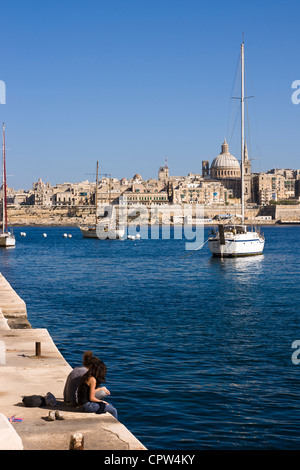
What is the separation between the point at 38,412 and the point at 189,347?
7.24 m

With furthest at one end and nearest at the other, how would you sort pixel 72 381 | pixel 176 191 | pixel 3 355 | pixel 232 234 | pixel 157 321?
pixel 176 191 < pixel 232 234 < pixel 157 321 < pixel 3 355 < pixel 72 381

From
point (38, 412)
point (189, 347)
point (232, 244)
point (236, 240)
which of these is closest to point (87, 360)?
point (38, 412)

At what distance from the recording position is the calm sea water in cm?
995

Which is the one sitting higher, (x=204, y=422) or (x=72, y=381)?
(x=72, y=381)

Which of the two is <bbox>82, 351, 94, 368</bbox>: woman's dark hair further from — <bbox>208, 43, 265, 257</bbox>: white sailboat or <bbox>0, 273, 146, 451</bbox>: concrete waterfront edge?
<bbox>208, 43, 265, 257</bbox>: white sailboat

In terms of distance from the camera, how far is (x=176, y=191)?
645 feet

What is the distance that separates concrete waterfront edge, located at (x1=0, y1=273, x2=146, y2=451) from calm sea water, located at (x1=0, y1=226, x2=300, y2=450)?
1.26 m

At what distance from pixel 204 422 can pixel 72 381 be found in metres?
2.70

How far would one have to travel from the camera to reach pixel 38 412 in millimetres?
8297

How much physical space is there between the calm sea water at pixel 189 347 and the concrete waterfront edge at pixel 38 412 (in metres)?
1.26

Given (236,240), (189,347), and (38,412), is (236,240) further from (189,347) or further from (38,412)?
(38,412)

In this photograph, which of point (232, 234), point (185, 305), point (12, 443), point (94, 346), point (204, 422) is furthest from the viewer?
point (232, 234)
